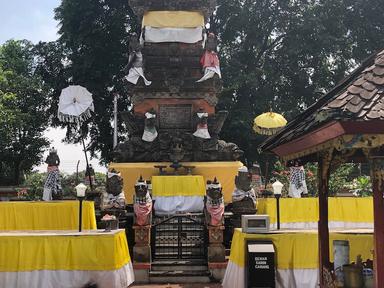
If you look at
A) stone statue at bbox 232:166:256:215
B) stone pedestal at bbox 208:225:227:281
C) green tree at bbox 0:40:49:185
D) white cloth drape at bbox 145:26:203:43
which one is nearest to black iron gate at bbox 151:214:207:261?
stone pedestal at bbox 208:225:227:281

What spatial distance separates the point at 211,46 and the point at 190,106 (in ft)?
8.75

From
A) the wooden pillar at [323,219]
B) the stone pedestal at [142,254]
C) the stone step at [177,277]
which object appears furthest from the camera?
the stone pedestal at [142,254]

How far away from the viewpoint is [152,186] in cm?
1505

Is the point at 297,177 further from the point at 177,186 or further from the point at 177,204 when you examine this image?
the point at 177,204

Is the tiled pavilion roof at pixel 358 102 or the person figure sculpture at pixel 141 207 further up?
the tiled pavilion roof at pixel 358 102

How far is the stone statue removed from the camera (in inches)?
495

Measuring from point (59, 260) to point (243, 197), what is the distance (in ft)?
18.5

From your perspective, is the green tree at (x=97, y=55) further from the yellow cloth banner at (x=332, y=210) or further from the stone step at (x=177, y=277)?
the stone step at (x=177, y=277)

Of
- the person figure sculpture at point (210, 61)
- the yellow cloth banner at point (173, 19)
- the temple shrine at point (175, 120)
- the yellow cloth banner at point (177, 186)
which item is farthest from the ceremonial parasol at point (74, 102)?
the yellow cloth banner at point (177, 186)

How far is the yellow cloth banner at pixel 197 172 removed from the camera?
18188 millimetres

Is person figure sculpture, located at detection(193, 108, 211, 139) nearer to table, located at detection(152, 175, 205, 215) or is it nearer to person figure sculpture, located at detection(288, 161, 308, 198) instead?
table, located at detection(152, 175, 205, 215)

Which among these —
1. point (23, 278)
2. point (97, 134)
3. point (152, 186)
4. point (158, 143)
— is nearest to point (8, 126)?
point (97, 134)

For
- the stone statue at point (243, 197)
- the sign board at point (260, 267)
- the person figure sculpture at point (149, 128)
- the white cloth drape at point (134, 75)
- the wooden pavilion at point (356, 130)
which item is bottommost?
the sign board at point (260, 267)

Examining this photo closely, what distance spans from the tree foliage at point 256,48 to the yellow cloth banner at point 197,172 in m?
11.0
